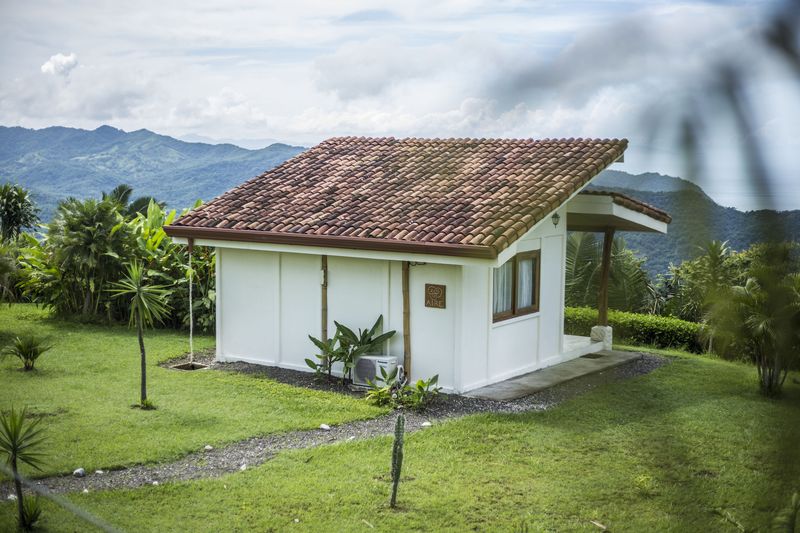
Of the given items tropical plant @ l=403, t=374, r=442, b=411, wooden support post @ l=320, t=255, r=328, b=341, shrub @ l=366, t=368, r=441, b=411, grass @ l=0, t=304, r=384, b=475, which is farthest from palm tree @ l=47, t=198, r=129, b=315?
tropical plant @ l=403, t=374, r=442, b=411

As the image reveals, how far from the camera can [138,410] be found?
26.8 ft

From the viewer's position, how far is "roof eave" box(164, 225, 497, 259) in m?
8.18

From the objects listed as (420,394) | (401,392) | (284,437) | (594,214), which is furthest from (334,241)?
(594,214)

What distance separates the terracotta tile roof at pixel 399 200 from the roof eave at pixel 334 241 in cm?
1

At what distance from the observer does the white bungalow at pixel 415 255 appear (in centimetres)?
880

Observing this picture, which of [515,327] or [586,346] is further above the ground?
[515,327]

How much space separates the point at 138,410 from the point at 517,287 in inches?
171

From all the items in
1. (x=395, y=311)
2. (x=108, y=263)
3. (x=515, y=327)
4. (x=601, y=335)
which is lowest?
(x=601, y=335)

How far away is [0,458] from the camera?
5738 mm

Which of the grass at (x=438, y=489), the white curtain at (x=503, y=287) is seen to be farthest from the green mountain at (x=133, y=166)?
the grass at (x=438, y=489)

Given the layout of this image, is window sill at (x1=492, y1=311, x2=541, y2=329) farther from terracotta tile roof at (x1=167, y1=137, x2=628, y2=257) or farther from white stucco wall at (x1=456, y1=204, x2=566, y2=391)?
terracotta tile roof at (x1=167, y1=137, x2=628, y2=257)

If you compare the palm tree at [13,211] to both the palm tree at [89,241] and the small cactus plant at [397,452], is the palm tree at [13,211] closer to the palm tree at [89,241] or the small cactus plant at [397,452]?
the palm tree at [89,241]

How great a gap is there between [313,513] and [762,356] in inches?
195

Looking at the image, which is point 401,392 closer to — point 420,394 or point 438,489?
point 420,394
